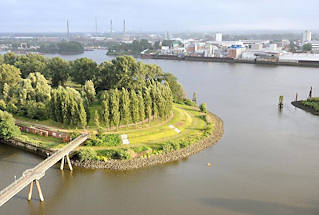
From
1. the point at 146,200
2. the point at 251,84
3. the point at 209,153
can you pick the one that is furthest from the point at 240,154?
the point at 251,84

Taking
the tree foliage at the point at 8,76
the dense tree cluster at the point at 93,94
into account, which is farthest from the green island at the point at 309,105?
the tree foliage at the point at 8,76

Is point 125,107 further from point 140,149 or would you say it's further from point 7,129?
point 7,129

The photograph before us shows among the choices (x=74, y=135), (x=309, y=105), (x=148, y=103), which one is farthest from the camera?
(x=309, y=105)

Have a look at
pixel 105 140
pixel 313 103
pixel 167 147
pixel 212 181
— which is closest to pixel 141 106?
pixel 105 140

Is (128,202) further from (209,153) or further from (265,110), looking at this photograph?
(265,110)

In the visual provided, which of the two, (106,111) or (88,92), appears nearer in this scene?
(106,111)

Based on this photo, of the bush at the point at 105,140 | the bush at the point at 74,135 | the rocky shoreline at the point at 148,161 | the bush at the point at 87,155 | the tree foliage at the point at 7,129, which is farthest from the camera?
the tree foliage at the point at 7,129

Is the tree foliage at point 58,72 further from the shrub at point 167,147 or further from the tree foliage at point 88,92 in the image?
the shrub at point 167,147

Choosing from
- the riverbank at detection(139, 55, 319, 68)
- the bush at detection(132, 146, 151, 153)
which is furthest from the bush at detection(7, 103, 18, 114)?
the riverbank at detection(139, 55, 319, 68)
